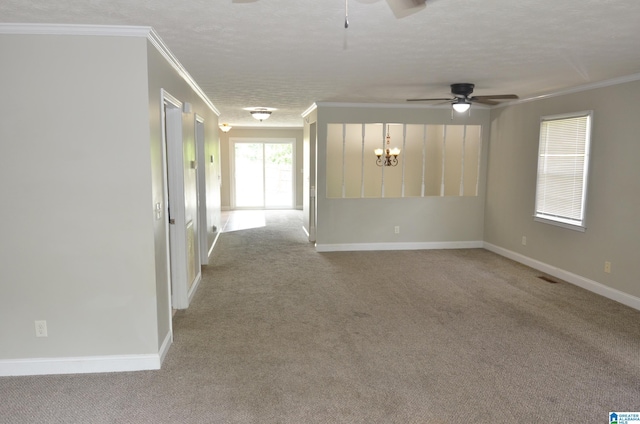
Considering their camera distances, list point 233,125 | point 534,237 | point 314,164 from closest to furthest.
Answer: point 534,237, point 314,164, point 233,125

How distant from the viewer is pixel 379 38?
2.90 metres

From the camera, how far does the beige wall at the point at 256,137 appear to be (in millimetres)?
11805

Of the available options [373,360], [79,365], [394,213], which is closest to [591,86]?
[394,213]

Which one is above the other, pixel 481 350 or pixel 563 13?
pixel 563 13

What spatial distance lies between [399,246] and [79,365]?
5.06 m

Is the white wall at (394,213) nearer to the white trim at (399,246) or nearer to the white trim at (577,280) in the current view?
the white trim at (399,246)

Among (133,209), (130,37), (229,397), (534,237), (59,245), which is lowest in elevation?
(229,397)

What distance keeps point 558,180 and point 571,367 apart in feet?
9.54

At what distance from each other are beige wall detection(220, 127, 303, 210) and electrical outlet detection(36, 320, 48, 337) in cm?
921

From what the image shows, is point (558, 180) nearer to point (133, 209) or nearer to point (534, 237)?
point (534, 237)

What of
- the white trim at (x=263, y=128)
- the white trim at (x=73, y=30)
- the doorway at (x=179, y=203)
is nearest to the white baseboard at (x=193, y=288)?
the doorway at (x=179, y=203)

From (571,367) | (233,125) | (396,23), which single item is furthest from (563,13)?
(233,125)

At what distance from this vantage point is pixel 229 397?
2721 millimetres

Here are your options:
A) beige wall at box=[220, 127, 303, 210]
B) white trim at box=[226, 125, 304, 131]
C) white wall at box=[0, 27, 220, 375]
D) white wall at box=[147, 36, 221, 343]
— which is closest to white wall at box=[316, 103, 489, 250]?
white wall at box=[147, 36, 221, 343]
